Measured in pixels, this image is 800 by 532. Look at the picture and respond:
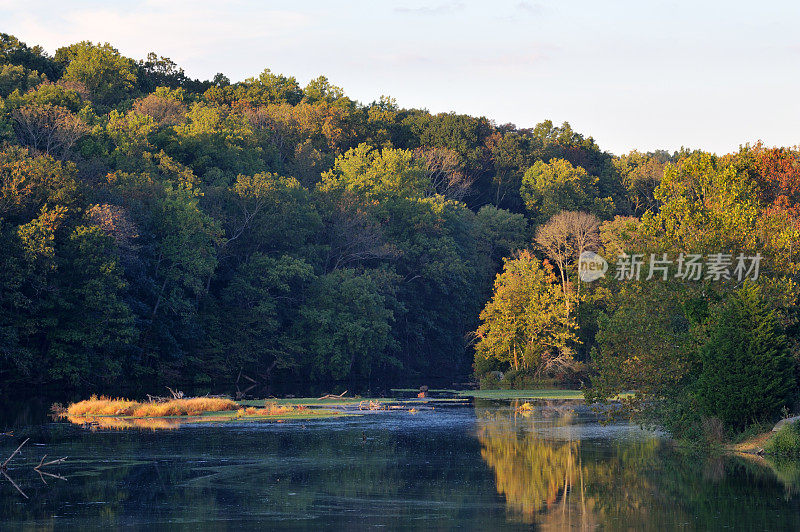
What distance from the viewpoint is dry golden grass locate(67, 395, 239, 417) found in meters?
50.9

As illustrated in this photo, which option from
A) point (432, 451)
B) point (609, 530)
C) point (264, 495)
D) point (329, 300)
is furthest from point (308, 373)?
point (609, 530)

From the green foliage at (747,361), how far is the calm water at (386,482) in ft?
7.33

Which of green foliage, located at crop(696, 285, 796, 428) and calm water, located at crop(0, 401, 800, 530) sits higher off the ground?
green foliage, located at crop(696, 285, 796, 428)

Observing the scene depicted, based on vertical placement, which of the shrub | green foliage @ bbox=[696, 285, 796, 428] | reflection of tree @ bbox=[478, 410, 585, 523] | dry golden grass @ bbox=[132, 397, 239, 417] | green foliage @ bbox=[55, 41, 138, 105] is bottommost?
dry golden grass @ bbox=[132, 397, 239, 417]

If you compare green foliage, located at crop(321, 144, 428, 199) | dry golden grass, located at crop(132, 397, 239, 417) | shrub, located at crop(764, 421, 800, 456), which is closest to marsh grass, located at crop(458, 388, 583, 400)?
dry golden grass, located at crop(132, 397, 239, 417)

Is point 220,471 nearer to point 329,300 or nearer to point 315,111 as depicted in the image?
point 329,300

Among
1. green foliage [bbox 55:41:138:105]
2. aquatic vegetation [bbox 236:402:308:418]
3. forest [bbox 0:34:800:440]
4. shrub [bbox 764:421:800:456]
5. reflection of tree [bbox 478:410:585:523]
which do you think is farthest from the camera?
green foliage [bbox 55:41:138:105]

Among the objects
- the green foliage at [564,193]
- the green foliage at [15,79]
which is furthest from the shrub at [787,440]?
the green foliage at [564,193]

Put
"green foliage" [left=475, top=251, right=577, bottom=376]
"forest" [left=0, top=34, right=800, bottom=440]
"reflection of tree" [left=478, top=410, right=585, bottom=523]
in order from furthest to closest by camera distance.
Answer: "green foliage" [left=475, top=251, right=577, bottom=376], "forest" [left=0, top=34, right=800, bottom=440], "reflection of tree" [left=478, top=410, right=585, bottom=523]

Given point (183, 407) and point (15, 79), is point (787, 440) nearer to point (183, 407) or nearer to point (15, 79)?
point (183, 407)

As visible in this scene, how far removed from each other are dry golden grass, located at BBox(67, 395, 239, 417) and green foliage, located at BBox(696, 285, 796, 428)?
27.5 m

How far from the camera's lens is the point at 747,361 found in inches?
1356

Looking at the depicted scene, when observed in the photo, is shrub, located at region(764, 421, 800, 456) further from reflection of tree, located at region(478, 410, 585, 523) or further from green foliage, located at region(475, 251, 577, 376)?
green foliage, located at region(475, 251, 577, 376)

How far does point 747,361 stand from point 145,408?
98.1 feet
